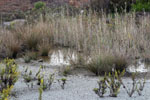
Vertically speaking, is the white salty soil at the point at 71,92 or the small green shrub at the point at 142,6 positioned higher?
the small green shrub at the point at 142,6

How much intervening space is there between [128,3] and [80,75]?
1360 cm

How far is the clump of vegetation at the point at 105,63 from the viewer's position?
21.7 ft

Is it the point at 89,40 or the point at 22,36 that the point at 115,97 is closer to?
the point at 89,40

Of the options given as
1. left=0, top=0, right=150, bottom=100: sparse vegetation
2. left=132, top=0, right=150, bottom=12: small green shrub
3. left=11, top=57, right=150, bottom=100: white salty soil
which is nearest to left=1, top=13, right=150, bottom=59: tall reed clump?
left=0, top=0, right=150, bottom=100: sparse vegetation

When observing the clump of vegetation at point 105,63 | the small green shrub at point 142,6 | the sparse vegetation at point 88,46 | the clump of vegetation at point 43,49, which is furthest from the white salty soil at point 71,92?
the small green shrub at point 142,6

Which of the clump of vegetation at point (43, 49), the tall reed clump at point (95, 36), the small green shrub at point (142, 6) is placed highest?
the small green shrub at point (142, 6)

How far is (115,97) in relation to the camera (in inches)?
177

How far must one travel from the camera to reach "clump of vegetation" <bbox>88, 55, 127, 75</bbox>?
6621 millimetres

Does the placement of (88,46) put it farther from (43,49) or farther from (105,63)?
(105,63)

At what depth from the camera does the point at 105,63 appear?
21.9 ft

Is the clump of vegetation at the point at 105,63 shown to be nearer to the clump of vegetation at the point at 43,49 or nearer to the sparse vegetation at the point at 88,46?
the sparse vegetation at the point at 88,46

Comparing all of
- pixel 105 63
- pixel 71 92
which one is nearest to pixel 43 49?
pixel 105 63

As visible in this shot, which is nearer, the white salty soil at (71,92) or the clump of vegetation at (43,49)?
the white salty soil at (71,92)

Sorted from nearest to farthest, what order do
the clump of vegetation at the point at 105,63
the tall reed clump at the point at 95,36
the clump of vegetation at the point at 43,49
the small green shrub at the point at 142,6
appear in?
the clump of vegetation at the point at 105,63, the tall reed clump at the point at 95,36, the clump of vegetation at the point at 43,49, the small green shrub at the point at 142,6
